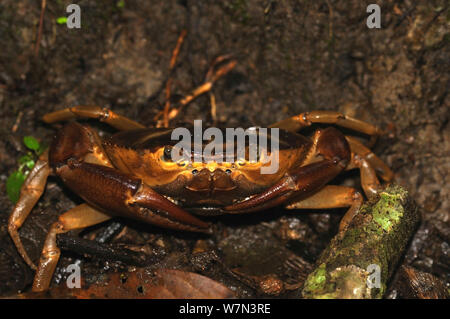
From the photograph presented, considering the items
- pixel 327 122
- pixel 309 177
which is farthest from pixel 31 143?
pixel 327 122

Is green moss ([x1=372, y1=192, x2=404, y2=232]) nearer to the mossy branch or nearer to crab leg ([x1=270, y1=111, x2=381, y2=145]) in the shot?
the mossy branch

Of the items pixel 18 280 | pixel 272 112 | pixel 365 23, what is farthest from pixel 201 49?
pixel 18 280

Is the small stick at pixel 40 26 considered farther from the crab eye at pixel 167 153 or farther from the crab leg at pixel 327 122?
the crab leg at pixel 327 122

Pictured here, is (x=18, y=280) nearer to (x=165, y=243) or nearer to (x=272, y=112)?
(x=165, y=243)

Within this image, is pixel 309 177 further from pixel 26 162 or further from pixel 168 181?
pixel 26 162

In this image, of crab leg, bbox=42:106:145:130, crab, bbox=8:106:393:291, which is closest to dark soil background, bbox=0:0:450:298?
crab, bbox=8:106:393:291
